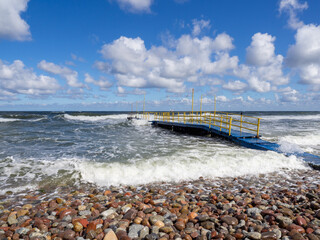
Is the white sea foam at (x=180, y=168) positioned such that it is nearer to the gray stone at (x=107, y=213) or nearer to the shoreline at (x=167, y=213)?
the shoreline at (x=167, y=213)

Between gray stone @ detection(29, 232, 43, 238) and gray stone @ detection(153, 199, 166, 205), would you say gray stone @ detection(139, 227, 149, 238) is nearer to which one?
gray stone @ detection(153, 199, 166, 205)

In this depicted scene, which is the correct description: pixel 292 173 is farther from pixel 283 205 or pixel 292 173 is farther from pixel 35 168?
pixel 35 168

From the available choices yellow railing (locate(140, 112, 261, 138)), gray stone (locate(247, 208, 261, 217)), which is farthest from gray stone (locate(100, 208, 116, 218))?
yellow railing (locate(140, 112, 261, 138))

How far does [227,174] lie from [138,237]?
14.0 ft

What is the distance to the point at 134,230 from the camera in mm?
2895

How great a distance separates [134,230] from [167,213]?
743 mm

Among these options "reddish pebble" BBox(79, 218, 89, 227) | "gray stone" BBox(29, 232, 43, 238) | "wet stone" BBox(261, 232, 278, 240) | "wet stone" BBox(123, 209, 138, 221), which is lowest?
"gray stone" BBox(29, 232, 43, 238)

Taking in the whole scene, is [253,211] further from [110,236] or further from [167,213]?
[110,236]

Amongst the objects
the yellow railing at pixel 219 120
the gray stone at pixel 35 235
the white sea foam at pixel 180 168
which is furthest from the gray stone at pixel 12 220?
the yellow railing at pixel 219 120

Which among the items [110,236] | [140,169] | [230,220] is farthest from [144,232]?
[140,169]

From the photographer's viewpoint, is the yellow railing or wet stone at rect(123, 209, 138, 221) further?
the yellow railing

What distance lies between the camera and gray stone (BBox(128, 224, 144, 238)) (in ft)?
9.20

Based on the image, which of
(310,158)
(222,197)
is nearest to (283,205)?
(222,197)

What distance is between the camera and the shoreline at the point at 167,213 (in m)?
2.81
